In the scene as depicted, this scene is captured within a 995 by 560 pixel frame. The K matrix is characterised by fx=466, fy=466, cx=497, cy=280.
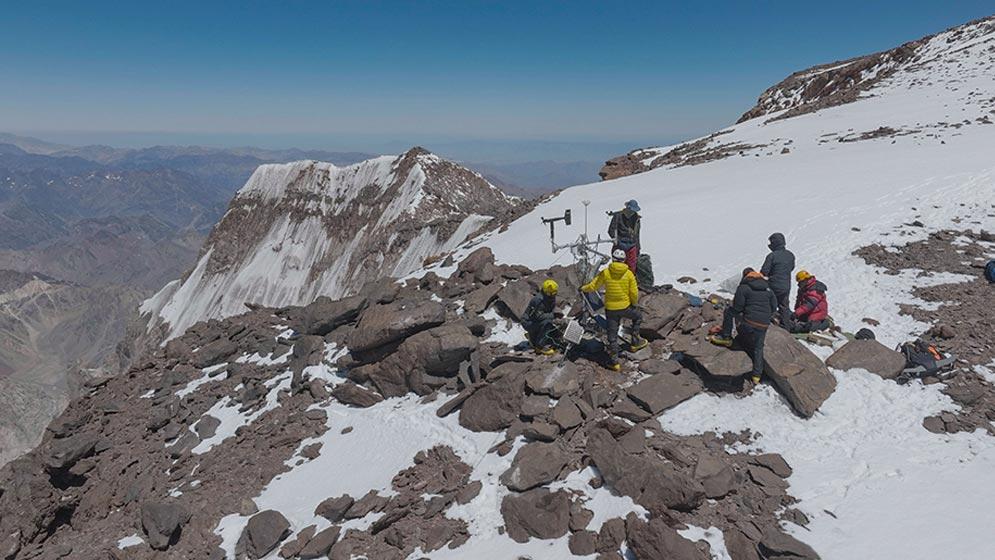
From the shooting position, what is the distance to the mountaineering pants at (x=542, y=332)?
11.6 meters

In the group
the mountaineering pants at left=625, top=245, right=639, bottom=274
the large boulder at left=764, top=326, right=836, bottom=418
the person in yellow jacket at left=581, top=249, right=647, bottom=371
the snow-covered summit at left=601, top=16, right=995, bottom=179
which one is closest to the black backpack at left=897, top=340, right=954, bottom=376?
the large boulder at left=764, top=326, right=836, bottom=418

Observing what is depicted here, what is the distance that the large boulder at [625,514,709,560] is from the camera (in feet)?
20.9

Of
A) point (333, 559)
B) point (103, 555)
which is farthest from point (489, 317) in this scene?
point (103, 555)

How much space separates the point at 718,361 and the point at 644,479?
12.1 feet

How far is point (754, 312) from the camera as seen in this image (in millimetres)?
9492

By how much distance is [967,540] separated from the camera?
20.7 ft

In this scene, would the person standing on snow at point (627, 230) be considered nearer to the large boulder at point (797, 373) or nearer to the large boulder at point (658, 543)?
the large boulder at point (797, 373)

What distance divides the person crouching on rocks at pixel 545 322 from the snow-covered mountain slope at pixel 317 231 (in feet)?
113

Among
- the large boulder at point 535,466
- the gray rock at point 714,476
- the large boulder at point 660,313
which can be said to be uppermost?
the large boulder at point 660,313

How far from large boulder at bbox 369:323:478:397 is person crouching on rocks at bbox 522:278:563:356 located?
1.62m

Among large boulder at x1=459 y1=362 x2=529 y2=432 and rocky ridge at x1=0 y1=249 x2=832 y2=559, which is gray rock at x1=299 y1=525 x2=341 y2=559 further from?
large boulder at x1=459 y1=362 x2=529 y2=432

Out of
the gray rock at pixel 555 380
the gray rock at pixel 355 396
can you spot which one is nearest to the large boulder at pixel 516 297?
the gray rock at pixel 555 380

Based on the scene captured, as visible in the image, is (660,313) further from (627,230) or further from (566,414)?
(566,414)

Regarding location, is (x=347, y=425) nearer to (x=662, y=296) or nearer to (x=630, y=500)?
(x=630, y=500)
